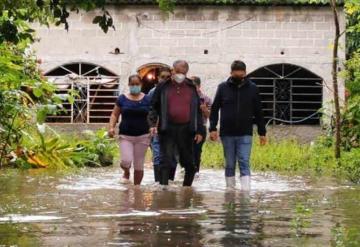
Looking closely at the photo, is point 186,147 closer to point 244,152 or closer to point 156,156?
point 244,152

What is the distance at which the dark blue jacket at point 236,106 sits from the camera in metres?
12.3

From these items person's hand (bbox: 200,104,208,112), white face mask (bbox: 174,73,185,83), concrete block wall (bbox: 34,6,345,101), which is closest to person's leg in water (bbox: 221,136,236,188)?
white face mask (bbox: 174,73,185,83)

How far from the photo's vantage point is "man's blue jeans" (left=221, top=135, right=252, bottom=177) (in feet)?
40.5

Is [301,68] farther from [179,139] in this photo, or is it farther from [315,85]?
[179,139]

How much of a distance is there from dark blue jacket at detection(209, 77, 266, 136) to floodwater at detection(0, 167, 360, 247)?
2.69 ft

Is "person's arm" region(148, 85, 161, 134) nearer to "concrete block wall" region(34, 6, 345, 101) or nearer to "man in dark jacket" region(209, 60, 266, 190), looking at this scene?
"man in dark jacket" region(209, 60, 266, 190)

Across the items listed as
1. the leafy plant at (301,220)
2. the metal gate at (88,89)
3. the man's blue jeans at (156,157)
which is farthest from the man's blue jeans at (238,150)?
the metal gate at (88,89)

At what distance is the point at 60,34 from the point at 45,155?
12079 millimetres

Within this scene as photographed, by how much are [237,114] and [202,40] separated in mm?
17371

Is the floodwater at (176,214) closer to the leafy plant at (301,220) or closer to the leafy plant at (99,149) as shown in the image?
the leafy plant at (301,220)

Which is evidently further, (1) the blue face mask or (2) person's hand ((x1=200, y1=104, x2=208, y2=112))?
(2) person's hand ((x1=200, y1=104, x2=208, y2=112))

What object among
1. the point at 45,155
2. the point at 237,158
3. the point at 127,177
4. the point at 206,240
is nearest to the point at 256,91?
the point at 237,158

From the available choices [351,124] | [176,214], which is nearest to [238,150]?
[176,214]

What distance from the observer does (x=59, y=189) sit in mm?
12938
